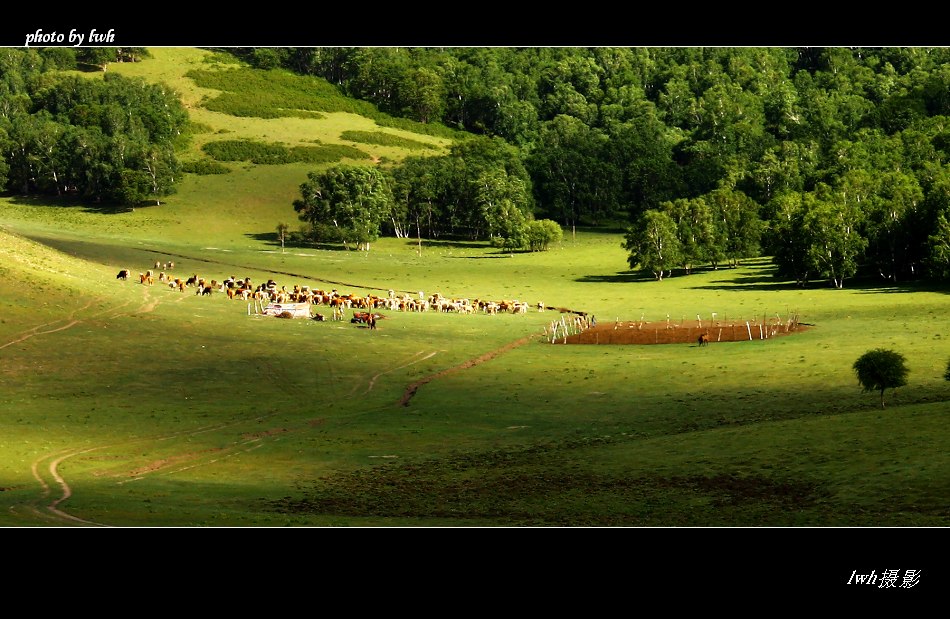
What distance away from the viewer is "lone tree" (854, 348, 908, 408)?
3004 inches

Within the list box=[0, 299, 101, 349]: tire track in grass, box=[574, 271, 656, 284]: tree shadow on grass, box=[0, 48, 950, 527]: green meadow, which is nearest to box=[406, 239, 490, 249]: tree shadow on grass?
box=[574, 271, 656, 284]: tree shadow on grass

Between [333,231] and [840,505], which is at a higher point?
[333,231]

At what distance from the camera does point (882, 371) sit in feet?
250

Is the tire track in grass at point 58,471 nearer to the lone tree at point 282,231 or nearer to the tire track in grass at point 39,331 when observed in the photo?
the tire track in grass at point 39,331

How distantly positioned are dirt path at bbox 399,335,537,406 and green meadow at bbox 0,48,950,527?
0.82ft

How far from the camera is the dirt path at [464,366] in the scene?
86375 mm

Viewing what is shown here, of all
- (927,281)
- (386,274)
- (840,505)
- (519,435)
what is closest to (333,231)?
(386,274)

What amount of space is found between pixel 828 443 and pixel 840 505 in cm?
1097

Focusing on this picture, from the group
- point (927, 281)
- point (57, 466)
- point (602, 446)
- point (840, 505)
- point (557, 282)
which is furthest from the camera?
point (557, 282)

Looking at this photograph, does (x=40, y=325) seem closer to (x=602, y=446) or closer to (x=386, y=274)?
(x=602, y=446)

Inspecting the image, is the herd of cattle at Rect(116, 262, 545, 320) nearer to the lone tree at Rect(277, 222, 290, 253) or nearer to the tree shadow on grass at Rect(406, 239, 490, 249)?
the lone tree at Rect(277, 222, 290, 253)

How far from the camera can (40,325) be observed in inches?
3812

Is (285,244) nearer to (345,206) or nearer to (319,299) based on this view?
(345,206)

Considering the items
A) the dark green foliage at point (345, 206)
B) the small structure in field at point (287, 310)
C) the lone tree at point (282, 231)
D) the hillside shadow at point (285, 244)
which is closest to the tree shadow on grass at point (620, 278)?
the dark green foliage at point (345, 206)
